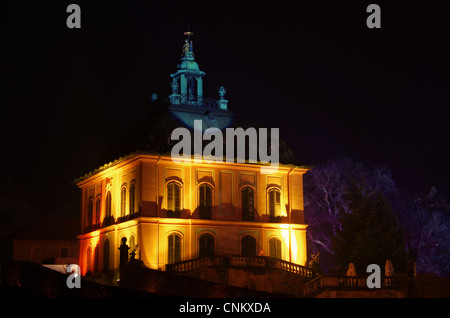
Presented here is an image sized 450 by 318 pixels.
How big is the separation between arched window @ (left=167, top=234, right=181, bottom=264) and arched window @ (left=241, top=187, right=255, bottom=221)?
A: 15.0 feet

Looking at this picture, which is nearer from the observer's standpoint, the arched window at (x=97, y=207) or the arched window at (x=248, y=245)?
the arched window at (x=248, y=245)

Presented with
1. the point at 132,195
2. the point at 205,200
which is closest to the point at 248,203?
the point at 205,200

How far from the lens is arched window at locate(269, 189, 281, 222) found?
156 ft

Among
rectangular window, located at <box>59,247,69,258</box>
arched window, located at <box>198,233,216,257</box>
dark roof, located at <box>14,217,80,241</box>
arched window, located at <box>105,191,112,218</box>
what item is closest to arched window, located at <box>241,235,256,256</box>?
arched window, located at <box>198,233,216,257</box>

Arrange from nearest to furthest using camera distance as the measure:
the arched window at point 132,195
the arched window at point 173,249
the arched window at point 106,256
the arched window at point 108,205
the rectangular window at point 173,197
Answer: the arched window at point 173,249 < the rectangular window at point 173,197 < the arched window at point 132,195 < the arched window at point 106,256 < the arched window at point 108,205

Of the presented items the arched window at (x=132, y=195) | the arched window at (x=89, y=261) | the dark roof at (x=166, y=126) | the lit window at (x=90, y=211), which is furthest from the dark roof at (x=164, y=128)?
the arched window at (x=89, y=261)

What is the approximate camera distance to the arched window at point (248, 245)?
46281 mm

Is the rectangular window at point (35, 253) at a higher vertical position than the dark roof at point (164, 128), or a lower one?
lower

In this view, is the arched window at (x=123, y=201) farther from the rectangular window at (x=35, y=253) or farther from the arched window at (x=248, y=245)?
the rectangular window at (x=35, y=253)

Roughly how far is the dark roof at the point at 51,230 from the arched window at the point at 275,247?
21.3m

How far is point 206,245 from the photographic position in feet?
148

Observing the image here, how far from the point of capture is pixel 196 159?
45312 millimetres

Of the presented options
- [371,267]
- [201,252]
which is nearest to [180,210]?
[201,252]
